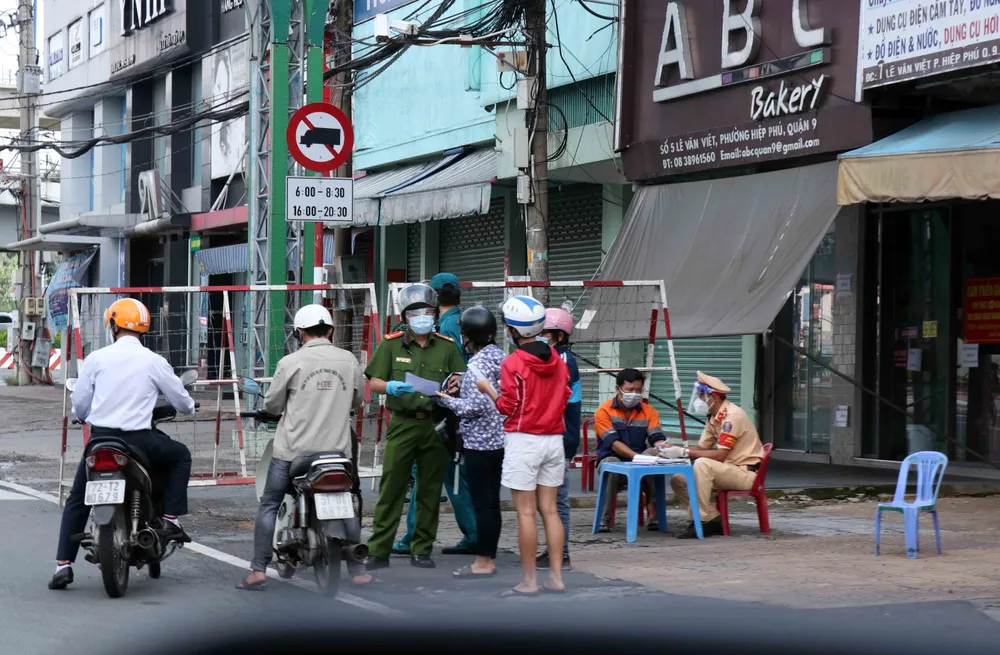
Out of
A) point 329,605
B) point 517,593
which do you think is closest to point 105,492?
point 329,605

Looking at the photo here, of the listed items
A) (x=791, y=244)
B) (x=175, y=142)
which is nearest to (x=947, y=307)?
(x=791, y=244)

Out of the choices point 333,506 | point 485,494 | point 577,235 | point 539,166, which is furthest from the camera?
point 577,235

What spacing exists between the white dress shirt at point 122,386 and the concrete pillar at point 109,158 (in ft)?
94.3

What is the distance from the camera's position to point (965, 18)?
11781 mm

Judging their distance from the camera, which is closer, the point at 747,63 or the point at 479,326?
the point at 479,326

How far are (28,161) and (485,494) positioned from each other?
31.0 meters

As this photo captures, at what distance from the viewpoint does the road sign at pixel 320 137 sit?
12.4 m

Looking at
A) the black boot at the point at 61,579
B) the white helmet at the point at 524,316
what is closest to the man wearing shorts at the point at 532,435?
the white helmet at the point at 524,316

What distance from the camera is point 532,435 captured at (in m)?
7.99

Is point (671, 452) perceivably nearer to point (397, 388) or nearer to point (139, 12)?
point (397, 388)

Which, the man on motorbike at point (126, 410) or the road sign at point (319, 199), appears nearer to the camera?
the man on motorbike at point (126, 410)

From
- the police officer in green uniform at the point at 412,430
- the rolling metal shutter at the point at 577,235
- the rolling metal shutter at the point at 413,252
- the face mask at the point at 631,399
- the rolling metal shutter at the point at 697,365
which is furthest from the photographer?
the rolling metal shutter at the point at 413,252

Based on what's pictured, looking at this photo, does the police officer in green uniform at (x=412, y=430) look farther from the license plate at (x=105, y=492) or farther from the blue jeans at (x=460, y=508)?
the license plate at (x=105, y=492)

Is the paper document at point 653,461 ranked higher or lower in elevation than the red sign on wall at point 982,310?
lower
